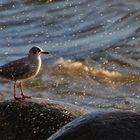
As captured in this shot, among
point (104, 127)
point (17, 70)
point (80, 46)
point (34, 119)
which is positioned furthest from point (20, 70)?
point (80, 46)

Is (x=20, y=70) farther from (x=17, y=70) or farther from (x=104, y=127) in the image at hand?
(x=104, y=127)

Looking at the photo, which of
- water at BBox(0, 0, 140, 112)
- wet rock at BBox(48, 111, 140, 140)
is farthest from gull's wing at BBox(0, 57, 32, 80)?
wet rock at BBox(48, 111, 140, 140)

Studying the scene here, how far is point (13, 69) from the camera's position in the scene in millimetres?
8320

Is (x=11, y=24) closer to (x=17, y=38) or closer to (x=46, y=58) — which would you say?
(x=17, y=38)

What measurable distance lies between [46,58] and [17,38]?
157cm

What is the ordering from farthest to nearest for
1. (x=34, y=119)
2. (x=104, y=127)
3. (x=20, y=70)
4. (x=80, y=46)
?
(x=80, y=46), (x=20, y=70), (x=34, y=119), (x=104, y=127)

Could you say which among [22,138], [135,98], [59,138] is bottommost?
[135,98]

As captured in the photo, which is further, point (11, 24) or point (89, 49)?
point (11, 24)

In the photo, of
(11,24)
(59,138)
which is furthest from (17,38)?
(59,138)

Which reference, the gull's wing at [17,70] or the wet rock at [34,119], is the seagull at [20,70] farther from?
the wet rock at [34,119]

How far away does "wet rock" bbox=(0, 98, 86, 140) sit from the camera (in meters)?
7.38

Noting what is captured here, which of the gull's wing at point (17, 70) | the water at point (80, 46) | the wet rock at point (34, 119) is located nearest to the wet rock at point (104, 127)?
the wet rock at point (34, 119)

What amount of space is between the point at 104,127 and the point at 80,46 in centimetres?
881

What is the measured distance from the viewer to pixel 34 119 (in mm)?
7469
